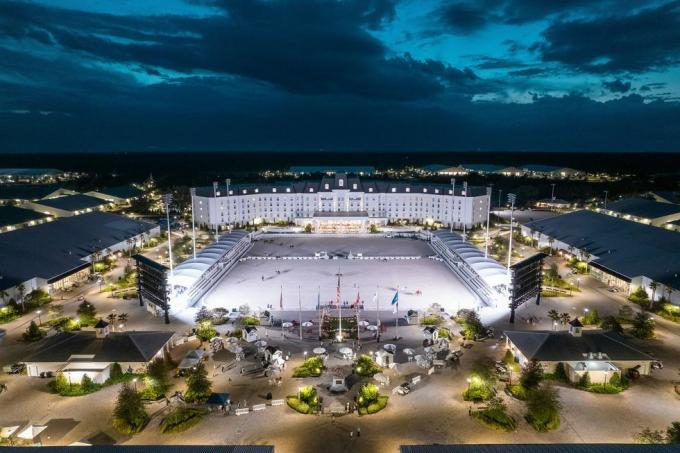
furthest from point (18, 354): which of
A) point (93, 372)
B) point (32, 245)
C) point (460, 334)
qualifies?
point (460, 334)

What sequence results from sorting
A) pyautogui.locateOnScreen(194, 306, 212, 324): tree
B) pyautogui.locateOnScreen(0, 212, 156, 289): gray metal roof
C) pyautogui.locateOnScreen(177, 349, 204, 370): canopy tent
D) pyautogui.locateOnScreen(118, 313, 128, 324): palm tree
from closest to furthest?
1. pyautogui.locateOnScreen(177, 349, 204, 370): canopy tent
2. pyautogui.locateOnScreen(194, 306, 212, 324): tree
3. pyautogui.locateOnScreen(118, 313, 128, 324): palm tree
4. pyautogui.locateOnScreen(0, 212, 156, 289): gray metal roof

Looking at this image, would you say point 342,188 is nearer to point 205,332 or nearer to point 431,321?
point 431,321

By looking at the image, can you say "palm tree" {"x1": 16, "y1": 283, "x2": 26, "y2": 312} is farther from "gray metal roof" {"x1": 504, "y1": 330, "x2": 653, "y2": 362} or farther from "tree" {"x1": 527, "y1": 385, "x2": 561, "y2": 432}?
"tree" {"x1": 527, "y1": 385, "x2": 561, "y2": 432}

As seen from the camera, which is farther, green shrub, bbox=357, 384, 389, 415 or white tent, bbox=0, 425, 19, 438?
green shrub, bbox=357, 384, 389, 415

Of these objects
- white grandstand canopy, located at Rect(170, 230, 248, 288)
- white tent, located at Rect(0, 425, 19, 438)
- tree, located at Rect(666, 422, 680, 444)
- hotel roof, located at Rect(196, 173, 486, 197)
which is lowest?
white tent, located at Rect(0, 425, 19, 438)

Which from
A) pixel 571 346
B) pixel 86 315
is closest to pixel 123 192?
pixel 86 315

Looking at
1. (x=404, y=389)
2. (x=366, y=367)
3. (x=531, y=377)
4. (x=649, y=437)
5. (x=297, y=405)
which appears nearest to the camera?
(x=649, y=437)

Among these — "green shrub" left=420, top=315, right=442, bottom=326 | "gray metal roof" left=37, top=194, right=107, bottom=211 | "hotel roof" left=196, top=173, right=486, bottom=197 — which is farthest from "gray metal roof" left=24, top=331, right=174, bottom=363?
"gray metal roof" left=37, top=194, right=107, bottom=211

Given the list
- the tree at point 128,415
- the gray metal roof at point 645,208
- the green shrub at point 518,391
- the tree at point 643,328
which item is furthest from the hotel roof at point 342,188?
the tree at point 128,415
